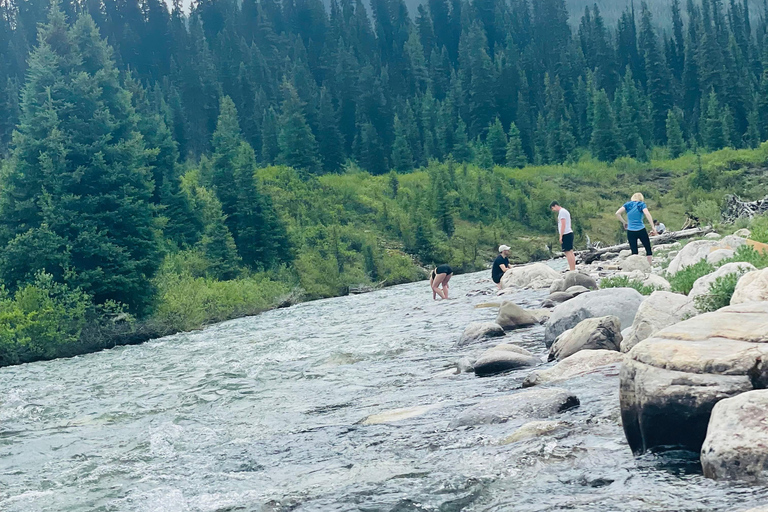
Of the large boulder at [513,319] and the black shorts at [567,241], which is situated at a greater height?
the black shorts at [567,241]

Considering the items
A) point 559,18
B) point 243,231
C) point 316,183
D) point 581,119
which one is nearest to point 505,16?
→ point 559,18

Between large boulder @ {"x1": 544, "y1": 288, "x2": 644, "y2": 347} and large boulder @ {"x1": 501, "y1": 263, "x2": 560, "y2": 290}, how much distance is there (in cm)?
1025

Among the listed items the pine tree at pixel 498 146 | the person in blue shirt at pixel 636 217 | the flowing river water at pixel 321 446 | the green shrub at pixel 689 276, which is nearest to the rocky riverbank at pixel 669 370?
the flowing river water at pixel 321 446

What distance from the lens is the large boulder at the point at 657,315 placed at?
8.71 metres

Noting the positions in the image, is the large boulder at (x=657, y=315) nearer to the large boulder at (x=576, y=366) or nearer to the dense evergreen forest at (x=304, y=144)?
the large boulder at (x=576, y=366)

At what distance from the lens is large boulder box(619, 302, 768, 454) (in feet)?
17.5

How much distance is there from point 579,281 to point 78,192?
599 inches

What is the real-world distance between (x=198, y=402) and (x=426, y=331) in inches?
244

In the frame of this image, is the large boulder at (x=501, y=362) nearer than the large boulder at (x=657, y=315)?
No

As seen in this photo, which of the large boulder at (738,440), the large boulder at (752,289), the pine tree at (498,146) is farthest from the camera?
the pine tree at (498,146)

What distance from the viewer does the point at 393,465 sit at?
21.3ft

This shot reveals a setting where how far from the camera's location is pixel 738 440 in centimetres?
485

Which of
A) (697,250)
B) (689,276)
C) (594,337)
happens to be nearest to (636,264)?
(697,250)

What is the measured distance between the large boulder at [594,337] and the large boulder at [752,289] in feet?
5.45
